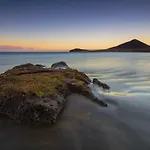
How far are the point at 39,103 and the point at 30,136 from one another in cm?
140

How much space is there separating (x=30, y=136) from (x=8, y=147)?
2.50ft

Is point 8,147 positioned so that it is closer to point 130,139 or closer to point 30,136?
point 30,136

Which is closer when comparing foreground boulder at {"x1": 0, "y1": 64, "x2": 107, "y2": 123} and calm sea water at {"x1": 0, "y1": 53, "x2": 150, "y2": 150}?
calm sea water at {"x1": 0, "y1": 53, "x2": 150, "y2": 150}

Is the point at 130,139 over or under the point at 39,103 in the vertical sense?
under

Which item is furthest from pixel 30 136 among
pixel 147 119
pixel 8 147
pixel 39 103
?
pixel 147 119

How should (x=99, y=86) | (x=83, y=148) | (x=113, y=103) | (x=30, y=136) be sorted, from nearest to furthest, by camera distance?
(x=83, y=148) < (x=30, y=136) < (x=113, y=103) < (x=99, y=86)

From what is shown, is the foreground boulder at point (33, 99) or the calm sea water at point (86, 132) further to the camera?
the foreground boulder at point (33, 99)

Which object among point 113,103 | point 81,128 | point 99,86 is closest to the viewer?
point 81,128

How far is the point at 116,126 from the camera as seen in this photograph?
757 cm

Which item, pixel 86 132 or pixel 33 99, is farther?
pixel 33 99

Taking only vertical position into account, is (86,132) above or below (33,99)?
below

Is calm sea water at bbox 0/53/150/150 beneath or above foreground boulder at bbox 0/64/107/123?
beneath

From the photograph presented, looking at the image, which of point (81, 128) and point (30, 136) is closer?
point (30, 136)

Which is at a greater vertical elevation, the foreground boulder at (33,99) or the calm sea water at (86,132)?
the foreground boulder at (33,99)
